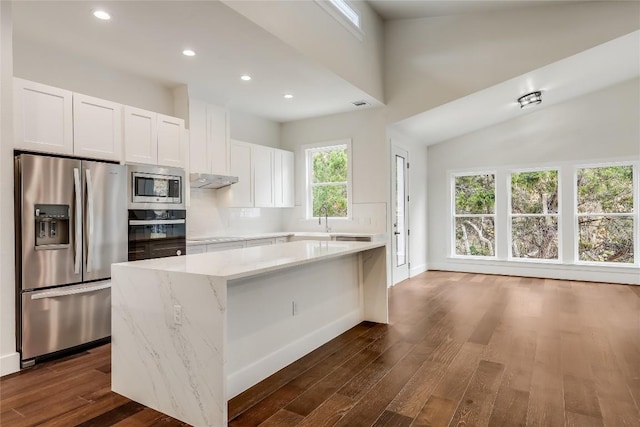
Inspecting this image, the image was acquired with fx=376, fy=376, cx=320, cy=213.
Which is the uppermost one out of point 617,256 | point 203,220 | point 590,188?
point 590,188

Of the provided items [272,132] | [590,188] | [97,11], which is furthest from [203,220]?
[590,188]

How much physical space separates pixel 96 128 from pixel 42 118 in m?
0.46

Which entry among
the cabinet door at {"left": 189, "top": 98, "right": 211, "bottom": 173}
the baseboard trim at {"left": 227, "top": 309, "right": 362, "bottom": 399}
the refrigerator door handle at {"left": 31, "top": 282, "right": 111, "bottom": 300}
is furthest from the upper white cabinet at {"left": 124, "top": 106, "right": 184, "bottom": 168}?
the baseboard trim at {"left": 227, "top": 309, "right": 362, "bottom": 399}

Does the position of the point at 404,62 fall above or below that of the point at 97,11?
above

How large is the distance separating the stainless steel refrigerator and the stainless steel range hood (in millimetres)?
1130

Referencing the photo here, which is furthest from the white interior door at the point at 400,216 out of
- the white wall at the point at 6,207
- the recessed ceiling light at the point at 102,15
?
the white wall at the point at 6,207

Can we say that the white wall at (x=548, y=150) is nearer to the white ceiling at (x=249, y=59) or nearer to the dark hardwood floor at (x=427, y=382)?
the white ceiling at (x=249, y=59)

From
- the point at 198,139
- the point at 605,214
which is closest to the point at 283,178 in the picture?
the point at 198,139

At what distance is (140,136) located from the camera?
3.90 metres

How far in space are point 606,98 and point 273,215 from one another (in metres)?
5.97

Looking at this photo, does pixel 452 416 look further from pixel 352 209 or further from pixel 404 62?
pixel 404 62

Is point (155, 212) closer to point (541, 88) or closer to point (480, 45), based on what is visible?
point (480, 45)

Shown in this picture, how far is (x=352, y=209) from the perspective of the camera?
615 centimetres

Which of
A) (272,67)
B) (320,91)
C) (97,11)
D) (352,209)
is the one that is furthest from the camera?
(352,209)
